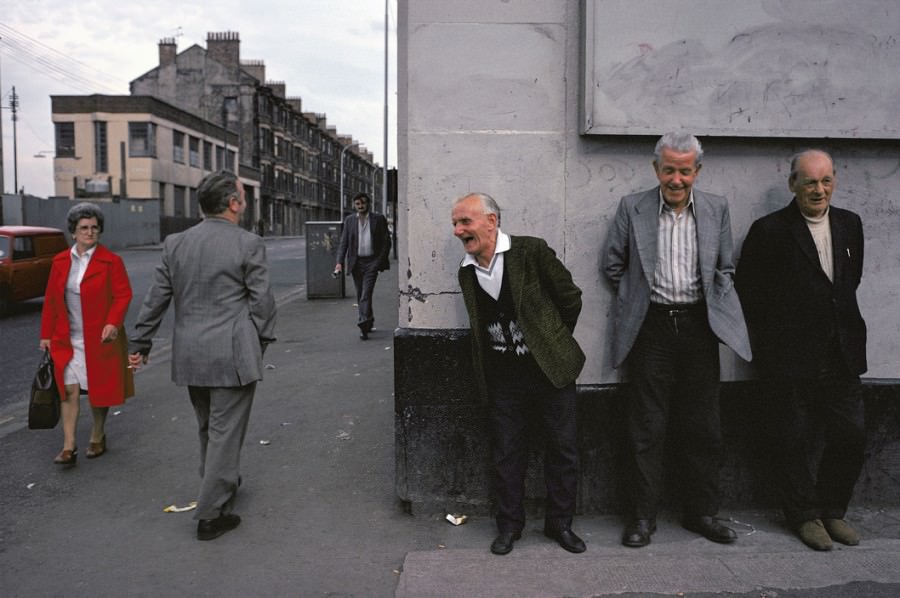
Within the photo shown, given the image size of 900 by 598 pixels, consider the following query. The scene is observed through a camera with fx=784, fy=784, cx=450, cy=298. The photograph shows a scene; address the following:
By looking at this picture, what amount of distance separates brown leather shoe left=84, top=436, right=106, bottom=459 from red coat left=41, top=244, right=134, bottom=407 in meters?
0.41

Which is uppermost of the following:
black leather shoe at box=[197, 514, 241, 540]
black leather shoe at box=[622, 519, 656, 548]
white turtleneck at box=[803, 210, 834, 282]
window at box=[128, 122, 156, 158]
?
window at box=[128, 122, 156, 158]

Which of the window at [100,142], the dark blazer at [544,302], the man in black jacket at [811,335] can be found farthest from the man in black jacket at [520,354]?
the window at [100,142]

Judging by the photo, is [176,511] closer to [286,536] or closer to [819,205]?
[286,536]

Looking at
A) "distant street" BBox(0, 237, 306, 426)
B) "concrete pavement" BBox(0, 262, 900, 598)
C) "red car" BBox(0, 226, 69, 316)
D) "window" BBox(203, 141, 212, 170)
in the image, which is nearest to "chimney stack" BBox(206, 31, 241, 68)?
"window" BBox(203, 141, 212, 170)

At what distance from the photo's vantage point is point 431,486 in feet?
13.7

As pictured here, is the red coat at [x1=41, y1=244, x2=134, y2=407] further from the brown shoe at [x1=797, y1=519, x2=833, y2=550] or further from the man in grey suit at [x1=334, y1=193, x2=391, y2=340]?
the man in grey suit at [x1=334, y1=193, x2=391, y2=340]

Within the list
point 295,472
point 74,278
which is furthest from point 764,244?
point 74,278

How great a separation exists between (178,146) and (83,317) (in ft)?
173

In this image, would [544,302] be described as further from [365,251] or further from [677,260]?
[365,251]

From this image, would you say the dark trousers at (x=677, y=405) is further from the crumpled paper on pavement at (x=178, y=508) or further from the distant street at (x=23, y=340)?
the distant street at (x=23, y=340)

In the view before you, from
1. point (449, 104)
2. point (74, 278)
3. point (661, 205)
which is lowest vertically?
point (74, 278)

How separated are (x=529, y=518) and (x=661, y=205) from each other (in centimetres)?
177

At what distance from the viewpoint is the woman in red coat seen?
5.03m

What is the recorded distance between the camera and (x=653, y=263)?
3770 mm
